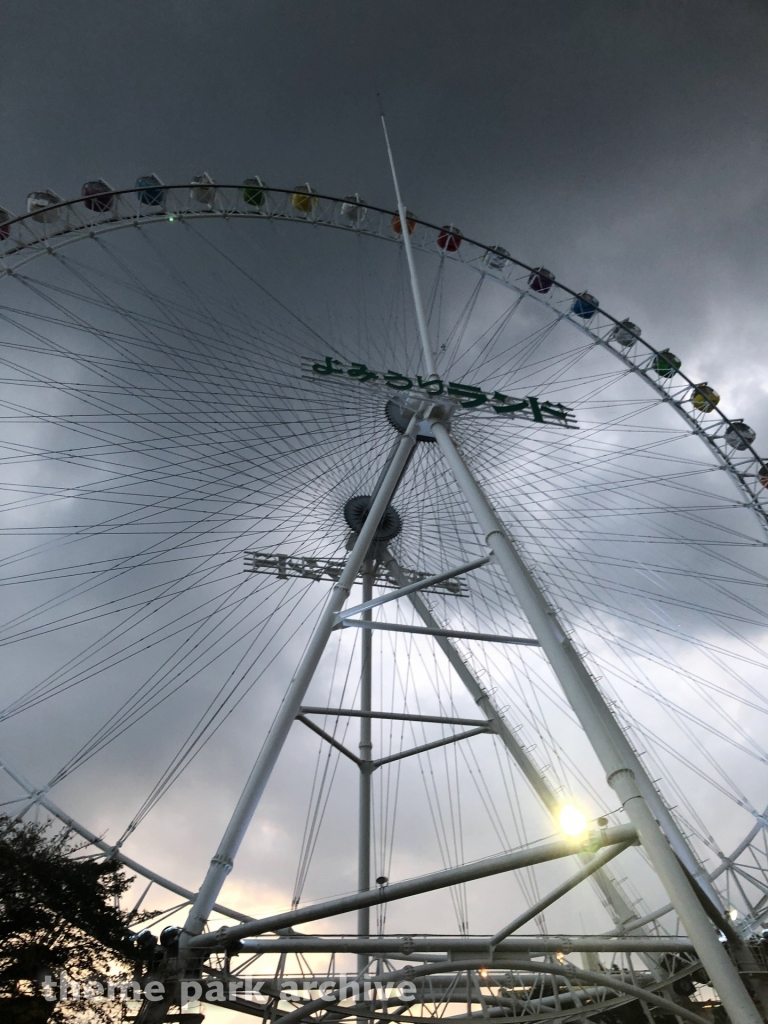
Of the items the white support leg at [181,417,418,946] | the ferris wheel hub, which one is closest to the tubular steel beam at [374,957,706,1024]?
the white support leg at [181,417,418,946]

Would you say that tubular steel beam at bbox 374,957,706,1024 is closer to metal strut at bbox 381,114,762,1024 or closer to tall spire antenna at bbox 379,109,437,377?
metal strut at bbox 381,114,762,1024

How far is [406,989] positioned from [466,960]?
16.3 ft

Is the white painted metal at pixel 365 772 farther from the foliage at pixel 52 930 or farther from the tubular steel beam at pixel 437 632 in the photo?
the foliage at pixel 52 930

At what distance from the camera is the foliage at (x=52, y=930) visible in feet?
40.8

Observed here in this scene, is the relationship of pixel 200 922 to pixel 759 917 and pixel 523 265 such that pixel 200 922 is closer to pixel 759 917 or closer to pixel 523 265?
pixel 759 917

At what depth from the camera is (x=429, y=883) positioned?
10305 mm

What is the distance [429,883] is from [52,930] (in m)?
8.92

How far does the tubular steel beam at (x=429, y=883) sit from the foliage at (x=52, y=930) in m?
2.64

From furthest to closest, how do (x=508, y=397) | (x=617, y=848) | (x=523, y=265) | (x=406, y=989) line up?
1. (x=523, y=265)
2. (x=508, y=397)
3. (x=406, y=989)
4. (x=617, y=848)

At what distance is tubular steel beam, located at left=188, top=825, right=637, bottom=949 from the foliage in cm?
264

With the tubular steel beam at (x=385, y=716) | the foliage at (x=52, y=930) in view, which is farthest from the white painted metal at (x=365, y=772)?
the foliage at (x=52, y=930)

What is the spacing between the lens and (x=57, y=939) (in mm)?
13500

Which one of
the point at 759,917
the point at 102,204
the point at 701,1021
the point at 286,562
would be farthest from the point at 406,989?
the point at 102,204

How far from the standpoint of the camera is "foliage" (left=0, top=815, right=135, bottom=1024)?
490 inches
